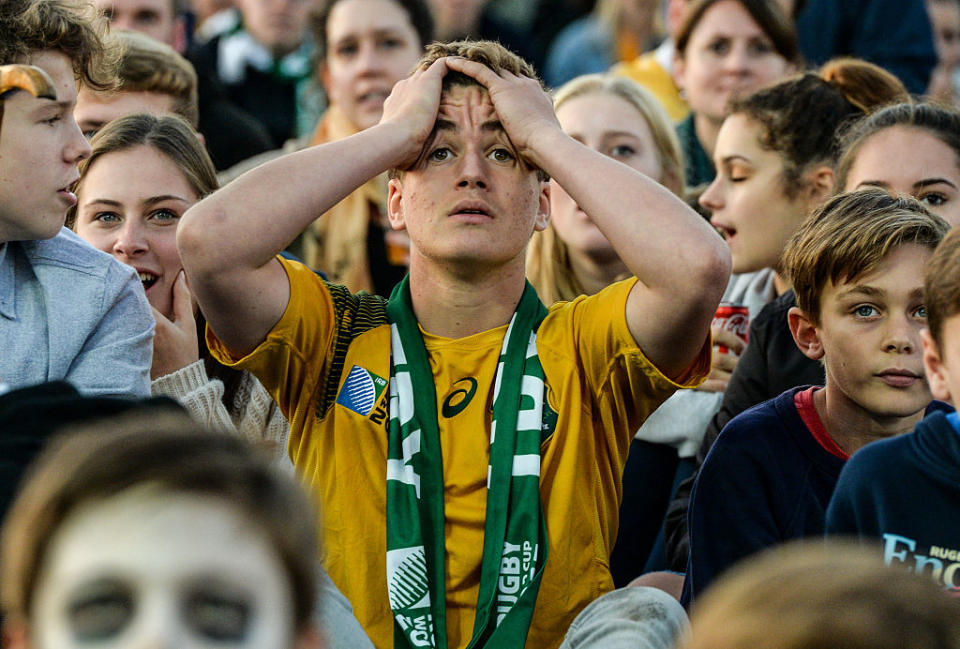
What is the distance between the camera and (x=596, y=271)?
4.05 m

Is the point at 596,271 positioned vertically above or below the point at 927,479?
above

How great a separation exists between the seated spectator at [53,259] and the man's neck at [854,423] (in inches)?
59.1

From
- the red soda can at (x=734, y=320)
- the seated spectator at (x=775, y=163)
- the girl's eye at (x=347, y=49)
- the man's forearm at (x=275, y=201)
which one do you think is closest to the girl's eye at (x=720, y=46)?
the seated spectator at (x=775, y=163)

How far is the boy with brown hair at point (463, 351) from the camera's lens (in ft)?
8.57

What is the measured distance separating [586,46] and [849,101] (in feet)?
9.75

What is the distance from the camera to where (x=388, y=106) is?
9.75 ft

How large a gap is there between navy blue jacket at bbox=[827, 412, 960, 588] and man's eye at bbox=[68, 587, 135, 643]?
1.34m

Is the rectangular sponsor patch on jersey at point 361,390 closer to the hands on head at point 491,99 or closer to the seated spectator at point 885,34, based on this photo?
the hands on head at point 491,99

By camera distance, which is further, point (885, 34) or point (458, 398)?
point (885, 34)

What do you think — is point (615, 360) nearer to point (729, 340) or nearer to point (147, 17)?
point (729, 340)

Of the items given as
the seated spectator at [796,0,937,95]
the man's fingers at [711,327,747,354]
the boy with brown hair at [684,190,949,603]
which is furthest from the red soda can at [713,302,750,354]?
the seated spectator at [796,0,937,95]

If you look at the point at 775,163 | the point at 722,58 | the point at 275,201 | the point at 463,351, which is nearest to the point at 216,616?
the point at 275,201

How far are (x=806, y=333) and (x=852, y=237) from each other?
11.2 inches

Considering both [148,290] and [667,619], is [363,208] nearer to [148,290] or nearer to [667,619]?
[148,290]
